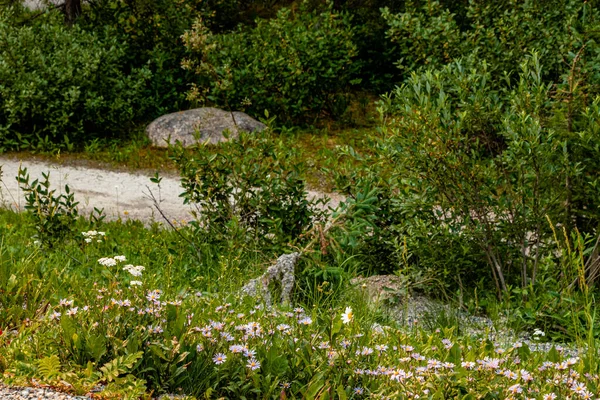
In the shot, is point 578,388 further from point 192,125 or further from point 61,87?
point 61,87

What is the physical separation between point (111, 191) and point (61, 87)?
8.65 ft

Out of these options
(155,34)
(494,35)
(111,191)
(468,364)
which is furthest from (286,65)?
(468,364)

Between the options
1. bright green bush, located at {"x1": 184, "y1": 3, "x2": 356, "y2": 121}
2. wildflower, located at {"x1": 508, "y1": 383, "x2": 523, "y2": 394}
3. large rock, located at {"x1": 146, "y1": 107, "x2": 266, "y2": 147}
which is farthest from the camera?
bright green bush, located at {"x1": 184, "y1": 3, "x2": 356, "y2": 121}

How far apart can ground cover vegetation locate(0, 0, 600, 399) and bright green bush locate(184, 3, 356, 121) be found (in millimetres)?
38

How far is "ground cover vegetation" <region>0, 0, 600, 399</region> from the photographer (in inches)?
123

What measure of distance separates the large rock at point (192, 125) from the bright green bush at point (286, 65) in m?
0.26

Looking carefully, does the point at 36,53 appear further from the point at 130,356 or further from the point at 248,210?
the point at 130,356

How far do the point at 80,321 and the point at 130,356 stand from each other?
382 millimetres

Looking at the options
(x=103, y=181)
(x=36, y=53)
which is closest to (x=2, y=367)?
(x=103, y=181)

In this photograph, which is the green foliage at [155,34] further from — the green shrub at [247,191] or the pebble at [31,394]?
the pebble at [31,394]

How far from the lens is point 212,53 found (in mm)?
11820

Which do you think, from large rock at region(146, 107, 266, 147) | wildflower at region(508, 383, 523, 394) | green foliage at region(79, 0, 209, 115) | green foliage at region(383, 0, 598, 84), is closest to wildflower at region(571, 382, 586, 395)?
wildflower at region(508, 383, 523, 394)

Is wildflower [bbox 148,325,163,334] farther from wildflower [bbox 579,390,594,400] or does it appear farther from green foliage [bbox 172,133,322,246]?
green foliage [bbox 172,133,322,246]

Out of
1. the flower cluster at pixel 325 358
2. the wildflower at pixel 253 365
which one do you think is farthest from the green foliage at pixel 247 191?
the wildflower at pixel 253 365
